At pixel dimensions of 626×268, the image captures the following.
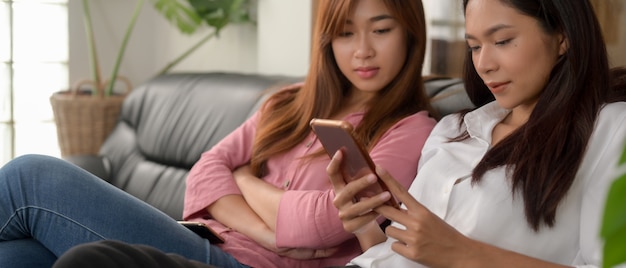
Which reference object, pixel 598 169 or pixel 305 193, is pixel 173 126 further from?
pixel 598 169

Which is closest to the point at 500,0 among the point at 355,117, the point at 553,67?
the point at 553,67

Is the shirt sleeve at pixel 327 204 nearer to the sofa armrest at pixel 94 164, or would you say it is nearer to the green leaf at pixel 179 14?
the sofa armrest at pixel 94 164

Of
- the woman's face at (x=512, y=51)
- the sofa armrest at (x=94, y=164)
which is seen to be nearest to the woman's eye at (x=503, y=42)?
the woman's face at (x=512, y=51)

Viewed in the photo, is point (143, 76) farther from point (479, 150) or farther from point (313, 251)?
point (479, 150)

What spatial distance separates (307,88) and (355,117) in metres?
0.16

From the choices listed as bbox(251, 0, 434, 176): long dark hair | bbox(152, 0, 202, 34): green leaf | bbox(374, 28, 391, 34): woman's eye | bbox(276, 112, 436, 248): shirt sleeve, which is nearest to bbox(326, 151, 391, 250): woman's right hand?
bbox(276, 112, 436, 248): shirt sleeve

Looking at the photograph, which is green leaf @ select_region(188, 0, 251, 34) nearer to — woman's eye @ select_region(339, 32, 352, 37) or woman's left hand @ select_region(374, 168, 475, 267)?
woman's eye @ select_region(339, 32, 352, 37)

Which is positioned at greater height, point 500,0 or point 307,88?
point 500,0

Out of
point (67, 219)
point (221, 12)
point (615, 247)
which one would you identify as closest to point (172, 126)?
point (221, 12)

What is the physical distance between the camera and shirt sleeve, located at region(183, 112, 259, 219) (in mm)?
2070

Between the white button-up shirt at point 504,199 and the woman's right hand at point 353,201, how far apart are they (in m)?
0.07

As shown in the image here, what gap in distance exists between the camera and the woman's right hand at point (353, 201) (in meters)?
1.44

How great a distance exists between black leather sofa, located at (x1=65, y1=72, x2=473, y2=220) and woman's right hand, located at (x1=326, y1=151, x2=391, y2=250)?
1.20 m

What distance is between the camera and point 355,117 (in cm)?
203
